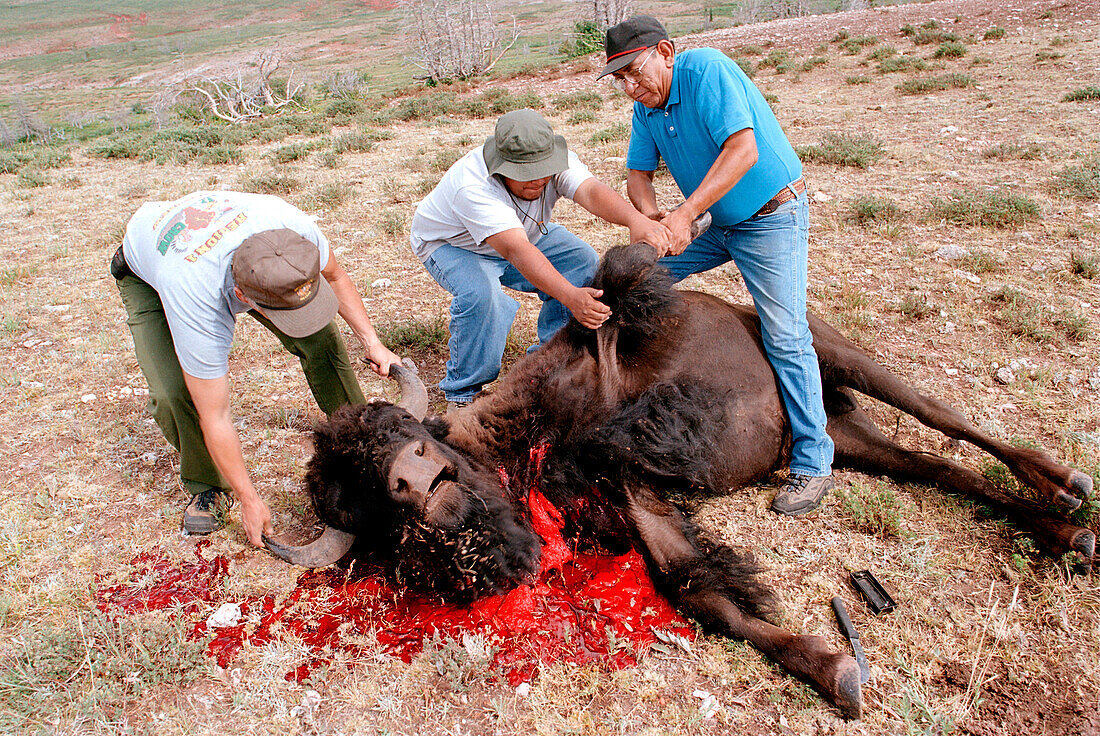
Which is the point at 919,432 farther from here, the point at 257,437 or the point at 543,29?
the point at 543,29

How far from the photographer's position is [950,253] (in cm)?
527

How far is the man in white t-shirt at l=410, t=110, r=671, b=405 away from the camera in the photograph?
3.42 m

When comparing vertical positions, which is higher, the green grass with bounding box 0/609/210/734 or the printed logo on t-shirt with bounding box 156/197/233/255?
the printed logo on t-shirt with bounding box 156/197/233/255

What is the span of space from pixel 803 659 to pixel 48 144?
18.0 metres

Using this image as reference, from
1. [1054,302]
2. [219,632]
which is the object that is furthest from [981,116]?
[219,632]

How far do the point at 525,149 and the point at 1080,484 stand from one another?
302 cm

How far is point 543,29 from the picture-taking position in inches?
1591

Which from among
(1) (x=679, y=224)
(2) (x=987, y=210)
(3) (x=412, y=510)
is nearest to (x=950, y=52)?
(2) (x=987, y=210)

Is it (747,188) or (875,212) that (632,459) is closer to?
(747,188)

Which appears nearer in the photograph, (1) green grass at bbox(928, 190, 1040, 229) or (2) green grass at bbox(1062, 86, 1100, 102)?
(1) green grass at bbox(928, 190, 1040, 229)

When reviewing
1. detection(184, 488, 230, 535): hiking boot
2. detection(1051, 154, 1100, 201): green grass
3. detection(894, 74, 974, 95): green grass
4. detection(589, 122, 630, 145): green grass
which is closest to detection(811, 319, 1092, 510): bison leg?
detection(184, 488, 230, 535): hiking boot

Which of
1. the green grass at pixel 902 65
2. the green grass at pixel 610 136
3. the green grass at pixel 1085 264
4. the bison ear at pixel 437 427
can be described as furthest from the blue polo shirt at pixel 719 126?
the green grass at pixel 902 65

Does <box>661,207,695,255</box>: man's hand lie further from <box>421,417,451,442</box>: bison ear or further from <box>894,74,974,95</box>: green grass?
<box>894,74,974,95</box>: green grass

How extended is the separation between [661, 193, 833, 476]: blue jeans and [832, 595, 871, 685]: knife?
78cm
